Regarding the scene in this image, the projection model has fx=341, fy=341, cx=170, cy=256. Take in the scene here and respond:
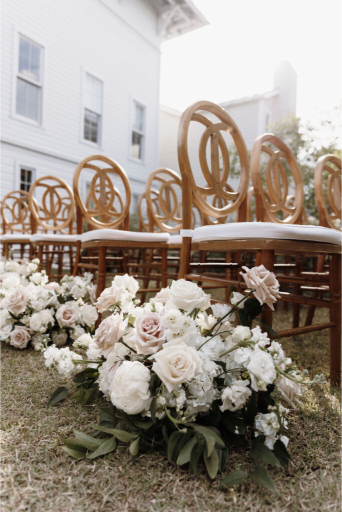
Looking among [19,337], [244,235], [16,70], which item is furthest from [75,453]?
[16,70]

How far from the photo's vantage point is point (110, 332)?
0.97m

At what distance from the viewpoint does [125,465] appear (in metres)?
0.81

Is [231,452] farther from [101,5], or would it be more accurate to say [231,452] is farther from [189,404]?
[101,5]

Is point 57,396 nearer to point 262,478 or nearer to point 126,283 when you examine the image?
point 126,283

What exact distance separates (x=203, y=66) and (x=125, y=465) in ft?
32.1

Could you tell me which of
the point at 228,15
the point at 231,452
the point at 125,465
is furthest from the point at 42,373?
the point at 228,15

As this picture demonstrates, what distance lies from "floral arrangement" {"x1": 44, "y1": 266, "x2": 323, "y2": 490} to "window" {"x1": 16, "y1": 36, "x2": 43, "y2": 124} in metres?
6.35

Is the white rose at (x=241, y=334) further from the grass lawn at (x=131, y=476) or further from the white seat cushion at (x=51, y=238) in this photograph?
the white seat cushion at (x=51, y=238)

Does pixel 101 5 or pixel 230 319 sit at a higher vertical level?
pixel 101 5

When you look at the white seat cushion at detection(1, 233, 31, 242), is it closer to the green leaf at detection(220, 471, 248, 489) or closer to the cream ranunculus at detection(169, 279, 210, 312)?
the cream ranunculus at detection(169, 279, 210, 312)

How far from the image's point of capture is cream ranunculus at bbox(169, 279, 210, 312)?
0.96 meters

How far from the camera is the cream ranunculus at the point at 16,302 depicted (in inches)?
69.4

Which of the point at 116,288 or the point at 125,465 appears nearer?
the point at 125,465

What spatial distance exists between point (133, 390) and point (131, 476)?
0.18 metres
